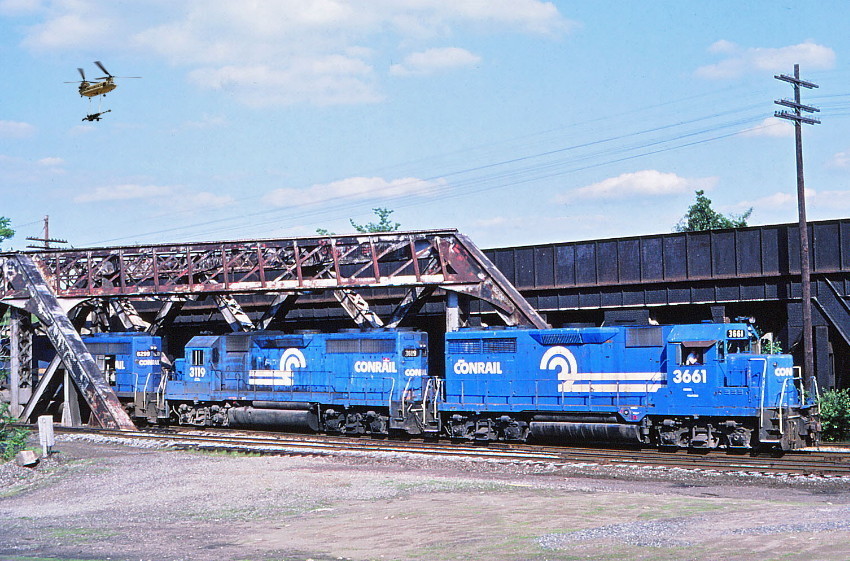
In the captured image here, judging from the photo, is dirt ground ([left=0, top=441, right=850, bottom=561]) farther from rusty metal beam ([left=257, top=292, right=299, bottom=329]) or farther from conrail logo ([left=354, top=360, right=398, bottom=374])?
rusty metal beam ([left=257, top=292, right=299, bottom=329])

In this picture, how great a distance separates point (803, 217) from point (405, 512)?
61.5 ft

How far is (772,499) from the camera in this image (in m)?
16.1

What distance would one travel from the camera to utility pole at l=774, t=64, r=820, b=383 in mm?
27172

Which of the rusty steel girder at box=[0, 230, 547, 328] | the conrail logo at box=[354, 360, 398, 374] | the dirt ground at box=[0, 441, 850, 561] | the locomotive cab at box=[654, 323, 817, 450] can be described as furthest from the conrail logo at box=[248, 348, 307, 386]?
Answer: the locomotive cab at box=[654, 323, 817, 450]

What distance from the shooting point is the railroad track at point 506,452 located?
2023cm

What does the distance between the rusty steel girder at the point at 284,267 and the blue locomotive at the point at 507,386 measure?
6.46 feet

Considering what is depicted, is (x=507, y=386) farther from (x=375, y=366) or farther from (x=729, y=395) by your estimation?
(x=729, y=395)

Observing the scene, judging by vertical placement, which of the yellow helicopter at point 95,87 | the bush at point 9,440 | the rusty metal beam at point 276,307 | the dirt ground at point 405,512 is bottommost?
the dirt ground at point 405,512

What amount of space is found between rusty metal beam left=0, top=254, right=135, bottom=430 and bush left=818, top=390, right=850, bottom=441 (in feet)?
76.2

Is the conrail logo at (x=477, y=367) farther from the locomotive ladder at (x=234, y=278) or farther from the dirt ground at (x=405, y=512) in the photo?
the dirt ground at (x=405, y=512)

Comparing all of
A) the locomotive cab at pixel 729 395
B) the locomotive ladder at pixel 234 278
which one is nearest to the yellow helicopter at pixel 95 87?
the locomotive ladder at pixel 234 278

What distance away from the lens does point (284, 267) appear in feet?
97.5

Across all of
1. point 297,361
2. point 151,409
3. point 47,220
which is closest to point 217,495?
point 297,361

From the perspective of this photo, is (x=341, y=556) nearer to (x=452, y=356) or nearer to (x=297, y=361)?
(x=452, y=356)
